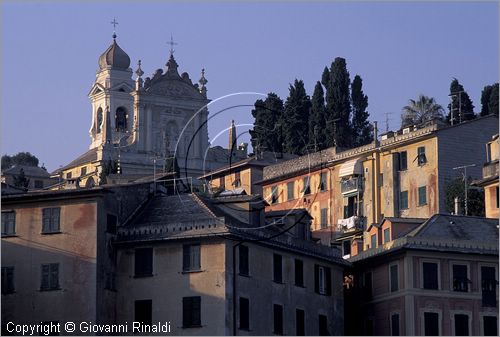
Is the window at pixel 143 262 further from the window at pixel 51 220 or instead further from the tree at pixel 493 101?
the tree at pixel 493 101

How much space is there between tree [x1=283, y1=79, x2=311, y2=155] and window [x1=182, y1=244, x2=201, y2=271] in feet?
183

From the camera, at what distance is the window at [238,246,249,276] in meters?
86.2

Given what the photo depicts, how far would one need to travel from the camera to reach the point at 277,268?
89312mm

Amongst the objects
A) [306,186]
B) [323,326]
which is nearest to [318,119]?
[306,186]

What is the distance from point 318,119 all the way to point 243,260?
187ft

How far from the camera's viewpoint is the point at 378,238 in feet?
330

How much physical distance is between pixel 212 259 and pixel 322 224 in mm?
36940

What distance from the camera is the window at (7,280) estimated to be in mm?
86375

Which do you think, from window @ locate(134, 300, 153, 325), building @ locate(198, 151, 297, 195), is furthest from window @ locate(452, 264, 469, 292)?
building @ locate(198, 151, 297, 195)

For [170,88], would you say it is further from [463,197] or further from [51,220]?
[51,220]

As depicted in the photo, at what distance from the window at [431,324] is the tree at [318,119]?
47855 mm

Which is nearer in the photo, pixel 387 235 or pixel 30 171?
pixel 387 235

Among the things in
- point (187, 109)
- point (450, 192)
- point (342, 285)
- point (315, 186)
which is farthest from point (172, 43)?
point (342, 285)

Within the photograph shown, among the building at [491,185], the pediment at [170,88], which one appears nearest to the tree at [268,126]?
the pediment at [170,88]
